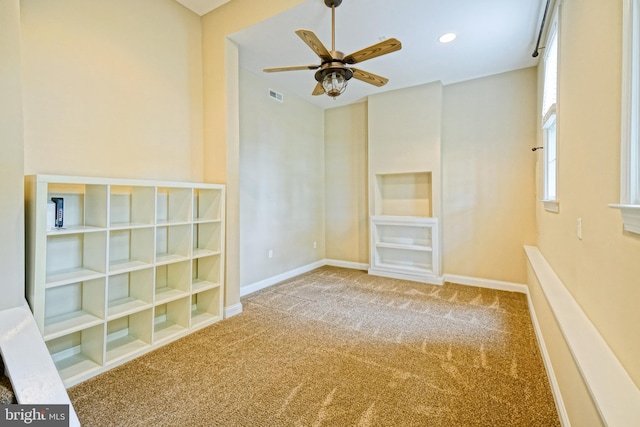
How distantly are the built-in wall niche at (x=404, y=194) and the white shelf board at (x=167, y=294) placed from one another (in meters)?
3.16

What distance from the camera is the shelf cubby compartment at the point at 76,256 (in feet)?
6.74

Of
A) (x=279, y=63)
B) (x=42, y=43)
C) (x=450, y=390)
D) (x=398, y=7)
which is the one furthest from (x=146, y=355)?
(x=398, y=7)

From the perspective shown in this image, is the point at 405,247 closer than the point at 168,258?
No

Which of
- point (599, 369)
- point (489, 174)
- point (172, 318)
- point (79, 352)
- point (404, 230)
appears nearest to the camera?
point (599, 369)

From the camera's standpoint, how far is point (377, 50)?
1.98m

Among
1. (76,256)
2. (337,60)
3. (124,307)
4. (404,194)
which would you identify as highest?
(337,60)

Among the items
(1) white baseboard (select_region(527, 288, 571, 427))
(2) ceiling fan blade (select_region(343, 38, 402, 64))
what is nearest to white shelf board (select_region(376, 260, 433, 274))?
(1) white baseboard (select_region(527, 288, 571, 427))

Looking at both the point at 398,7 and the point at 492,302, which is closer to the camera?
the point at 398,7

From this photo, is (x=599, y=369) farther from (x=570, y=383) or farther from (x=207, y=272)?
(x=207, y=272)

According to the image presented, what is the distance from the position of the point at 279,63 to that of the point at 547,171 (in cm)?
327

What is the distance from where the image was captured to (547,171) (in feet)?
9.82

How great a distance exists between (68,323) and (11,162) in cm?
111

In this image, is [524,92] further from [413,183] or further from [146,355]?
[146,355]

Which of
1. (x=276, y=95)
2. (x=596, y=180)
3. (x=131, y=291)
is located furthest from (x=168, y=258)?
(x=596, y=180)
